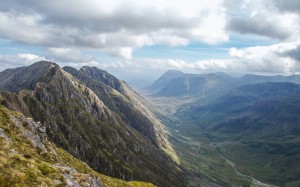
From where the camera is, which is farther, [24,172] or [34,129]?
[34,129]

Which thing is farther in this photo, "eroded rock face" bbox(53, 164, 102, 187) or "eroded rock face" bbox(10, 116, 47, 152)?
"eroded rock face" bbox(10, 116, 47, 152)

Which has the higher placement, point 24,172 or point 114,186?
point 24,172

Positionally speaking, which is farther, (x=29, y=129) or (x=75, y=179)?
(x=29, y=129)

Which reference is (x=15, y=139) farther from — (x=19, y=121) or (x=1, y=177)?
(x=1, y=177)

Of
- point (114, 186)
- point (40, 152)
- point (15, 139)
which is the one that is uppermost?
point (15, 139)

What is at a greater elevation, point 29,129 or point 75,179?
point 29,129

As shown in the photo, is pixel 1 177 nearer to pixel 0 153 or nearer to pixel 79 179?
pixel 0 153

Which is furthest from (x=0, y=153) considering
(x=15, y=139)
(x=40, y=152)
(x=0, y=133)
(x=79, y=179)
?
(x=40, y=152)

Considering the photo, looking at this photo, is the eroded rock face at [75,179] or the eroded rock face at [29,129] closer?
the eroded rock face at [75,179]

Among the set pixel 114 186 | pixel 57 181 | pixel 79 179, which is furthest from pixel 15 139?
pixel 114 186

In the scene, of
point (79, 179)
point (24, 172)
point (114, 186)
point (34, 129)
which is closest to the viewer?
point (24, 172)

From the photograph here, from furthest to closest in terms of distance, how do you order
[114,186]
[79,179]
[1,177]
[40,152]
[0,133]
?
[114,186] → [40,152] → [0,133] → [79,179] → [1,177]
